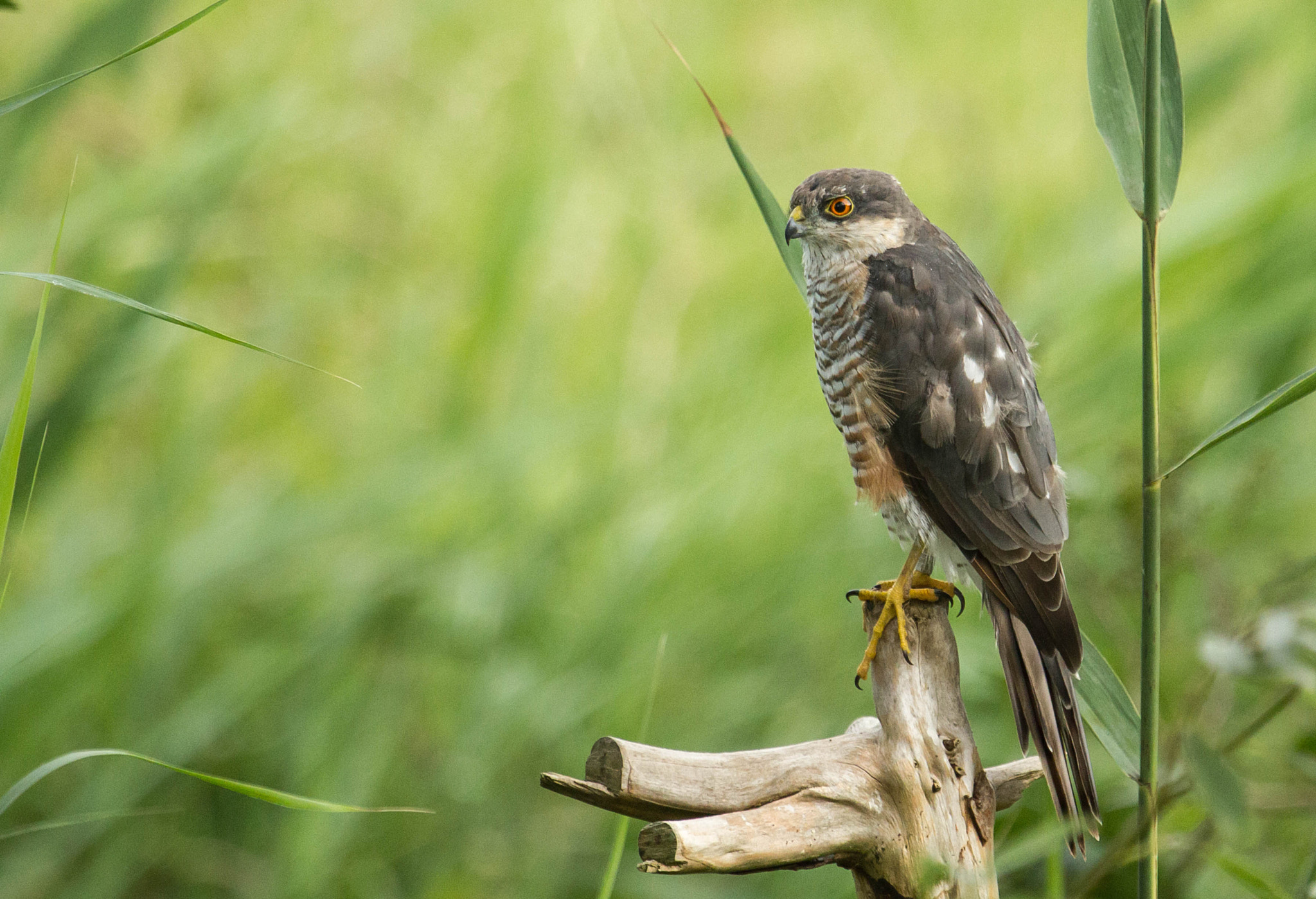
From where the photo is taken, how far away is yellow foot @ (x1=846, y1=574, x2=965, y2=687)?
1726 mm

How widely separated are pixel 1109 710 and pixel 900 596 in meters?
0.38

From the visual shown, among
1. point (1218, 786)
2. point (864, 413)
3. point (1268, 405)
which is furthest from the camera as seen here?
point (864, 413)

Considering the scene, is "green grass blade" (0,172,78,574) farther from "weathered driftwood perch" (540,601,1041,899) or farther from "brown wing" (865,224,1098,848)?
"brown wing" (865,224,1098,848)

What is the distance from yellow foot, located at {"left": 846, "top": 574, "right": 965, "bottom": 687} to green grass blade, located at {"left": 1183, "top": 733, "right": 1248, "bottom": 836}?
0.60 m

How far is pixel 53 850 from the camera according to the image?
8.87ft

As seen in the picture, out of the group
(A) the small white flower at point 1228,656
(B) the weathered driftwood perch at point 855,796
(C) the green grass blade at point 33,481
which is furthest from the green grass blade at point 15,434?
(A) the small white flower at point 1228,656

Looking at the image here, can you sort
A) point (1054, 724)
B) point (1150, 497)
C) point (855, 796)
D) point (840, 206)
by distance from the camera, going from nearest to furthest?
point (1150, 497) → point (855, 796) → point (1054, 724) → point (840, 206)

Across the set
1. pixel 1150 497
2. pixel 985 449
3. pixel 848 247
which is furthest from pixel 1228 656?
pixel 848 247

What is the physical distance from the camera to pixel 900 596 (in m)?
1.74

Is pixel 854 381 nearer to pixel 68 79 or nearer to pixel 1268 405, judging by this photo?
pixel 1268 405

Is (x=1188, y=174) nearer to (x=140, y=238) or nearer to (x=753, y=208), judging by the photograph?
(x=753, y=208)

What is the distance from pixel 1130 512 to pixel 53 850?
9.16 ft

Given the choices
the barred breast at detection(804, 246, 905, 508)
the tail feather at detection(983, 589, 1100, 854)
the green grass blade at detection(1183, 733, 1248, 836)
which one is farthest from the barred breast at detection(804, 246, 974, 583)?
the green grass blade at detection(1183, 733, 1248, 836)

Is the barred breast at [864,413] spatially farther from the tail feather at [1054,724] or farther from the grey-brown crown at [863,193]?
the tail feather at [1054,724]
